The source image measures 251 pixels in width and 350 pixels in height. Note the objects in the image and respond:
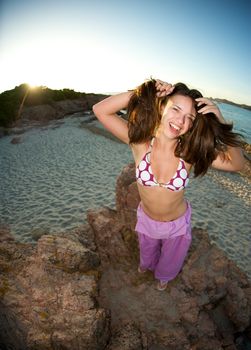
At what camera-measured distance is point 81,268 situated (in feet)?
12.5

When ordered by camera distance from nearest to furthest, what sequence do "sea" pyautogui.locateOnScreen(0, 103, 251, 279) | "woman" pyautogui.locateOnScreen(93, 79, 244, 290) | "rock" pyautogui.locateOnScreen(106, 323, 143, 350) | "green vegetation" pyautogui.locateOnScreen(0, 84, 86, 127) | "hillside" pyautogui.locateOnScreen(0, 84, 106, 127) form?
1. "woman" pyautogui.locateOnScreen(93, 79, 244, 290)
2. "rock" pyautogui.locateOnScreen(106, 323, 143, 350)
3. "sea" pyautogui.locateOnScreen(0, 103, 251, 279)
4. "green vegetation" pyautogui.locateOnScreen(0, 84, 86, 127)
5. "hillside" pyautogui.locateOnScreen(0, 84, 106, 127)

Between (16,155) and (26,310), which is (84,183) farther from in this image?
(26,310)

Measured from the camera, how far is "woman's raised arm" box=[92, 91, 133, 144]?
272cm

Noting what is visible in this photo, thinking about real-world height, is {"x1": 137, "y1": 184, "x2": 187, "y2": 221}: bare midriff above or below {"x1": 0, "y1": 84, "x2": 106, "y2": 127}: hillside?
above

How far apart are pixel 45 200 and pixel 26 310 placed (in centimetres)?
523

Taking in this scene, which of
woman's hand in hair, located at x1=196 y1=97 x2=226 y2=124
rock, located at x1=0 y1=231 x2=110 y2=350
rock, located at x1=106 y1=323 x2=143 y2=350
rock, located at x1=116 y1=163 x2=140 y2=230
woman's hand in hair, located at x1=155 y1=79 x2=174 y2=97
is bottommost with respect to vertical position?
rock, located at x1=106 y1=323 x2=143 y2=350

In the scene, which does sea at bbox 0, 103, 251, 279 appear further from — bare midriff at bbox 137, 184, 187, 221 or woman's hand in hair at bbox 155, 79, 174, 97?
woman's hand in hair at bbox 155, 79, 174, 97

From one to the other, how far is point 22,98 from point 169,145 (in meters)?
21.6

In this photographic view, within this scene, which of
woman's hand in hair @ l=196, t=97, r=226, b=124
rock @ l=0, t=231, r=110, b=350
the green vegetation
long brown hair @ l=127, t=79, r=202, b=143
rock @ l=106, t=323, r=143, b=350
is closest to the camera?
woman's hand in hair @ l=196, t=97, r=226, b=124

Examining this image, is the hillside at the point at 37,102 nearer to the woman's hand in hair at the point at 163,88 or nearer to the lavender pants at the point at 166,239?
the lavender pants at the point at 166,239

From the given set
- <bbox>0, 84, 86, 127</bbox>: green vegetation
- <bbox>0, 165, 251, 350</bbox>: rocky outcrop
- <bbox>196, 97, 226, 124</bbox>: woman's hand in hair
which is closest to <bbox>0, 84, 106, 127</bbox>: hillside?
<bbox>0, 84, 86, 127</bbox>: green vegetation

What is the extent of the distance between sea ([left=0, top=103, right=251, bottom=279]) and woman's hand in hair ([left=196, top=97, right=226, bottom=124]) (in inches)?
196

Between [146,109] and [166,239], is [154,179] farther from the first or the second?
[166,239]

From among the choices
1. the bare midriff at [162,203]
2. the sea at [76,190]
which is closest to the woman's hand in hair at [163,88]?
the bare midriff at [162,203]
